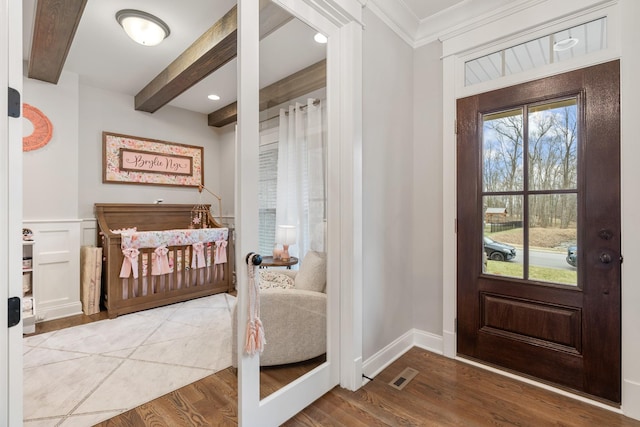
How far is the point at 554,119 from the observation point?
194 cm

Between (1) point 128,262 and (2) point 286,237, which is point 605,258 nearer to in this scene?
(2) point 286,237

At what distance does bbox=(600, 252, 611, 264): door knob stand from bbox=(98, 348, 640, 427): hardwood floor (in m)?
0.83

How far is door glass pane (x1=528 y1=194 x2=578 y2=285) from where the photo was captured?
1.88 m

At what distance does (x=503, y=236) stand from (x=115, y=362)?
2959mm

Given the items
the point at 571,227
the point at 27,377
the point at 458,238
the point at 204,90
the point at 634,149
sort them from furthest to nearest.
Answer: the point at 204,90, the point at 458,238, the point at 27,377, the point at 571,227, the point at 634,149

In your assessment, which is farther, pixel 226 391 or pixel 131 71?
pixel 131 71

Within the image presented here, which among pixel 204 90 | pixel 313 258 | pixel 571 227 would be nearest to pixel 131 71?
pixel 204 90

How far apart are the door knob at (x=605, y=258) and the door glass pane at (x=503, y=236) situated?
1.31 feet

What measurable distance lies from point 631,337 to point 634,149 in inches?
40.7

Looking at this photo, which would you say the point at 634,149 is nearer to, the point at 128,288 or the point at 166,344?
the point at 166,344

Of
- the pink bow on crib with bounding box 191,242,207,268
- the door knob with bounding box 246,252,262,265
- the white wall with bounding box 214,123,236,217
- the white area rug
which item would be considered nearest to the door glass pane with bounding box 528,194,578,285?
the door knob with bounding box 246,252,262,265

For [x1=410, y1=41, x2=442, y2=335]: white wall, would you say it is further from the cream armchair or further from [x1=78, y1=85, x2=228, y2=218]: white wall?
[x1=78, y1=85, x2=228, y2=218]: white wall

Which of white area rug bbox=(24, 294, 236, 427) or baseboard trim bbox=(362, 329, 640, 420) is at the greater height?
baseboard trim bbox=(362, 329, 640, 420)

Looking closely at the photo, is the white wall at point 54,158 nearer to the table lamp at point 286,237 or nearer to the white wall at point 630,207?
the table lamp at point 286,237
